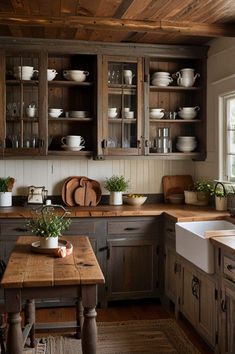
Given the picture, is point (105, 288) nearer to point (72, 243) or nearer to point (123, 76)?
point (72, 243)

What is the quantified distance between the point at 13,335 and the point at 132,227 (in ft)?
6.59

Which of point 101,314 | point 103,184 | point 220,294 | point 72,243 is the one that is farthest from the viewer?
point 103,184

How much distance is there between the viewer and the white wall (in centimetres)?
412

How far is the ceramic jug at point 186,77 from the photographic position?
4.61 meters

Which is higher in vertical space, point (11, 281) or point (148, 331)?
point (11, 281)

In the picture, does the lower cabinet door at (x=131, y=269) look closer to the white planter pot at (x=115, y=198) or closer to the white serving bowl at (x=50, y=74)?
the white planter pot at (x=115, y=198)

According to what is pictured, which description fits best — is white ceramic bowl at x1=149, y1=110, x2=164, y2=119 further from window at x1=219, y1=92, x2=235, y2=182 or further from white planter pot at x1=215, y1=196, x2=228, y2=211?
white planter pot at x1=215, y1=196, x2=228, y2=211

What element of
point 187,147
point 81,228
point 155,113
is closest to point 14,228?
point 81,228

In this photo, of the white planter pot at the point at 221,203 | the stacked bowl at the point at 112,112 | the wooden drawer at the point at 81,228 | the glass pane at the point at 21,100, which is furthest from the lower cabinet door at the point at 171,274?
the glass pane at the point at 21,100

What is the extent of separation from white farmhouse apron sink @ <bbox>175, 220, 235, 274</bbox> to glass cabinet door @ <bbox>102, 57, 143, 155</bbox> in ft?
3.49

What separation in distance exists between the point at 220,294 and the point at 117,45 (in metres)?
2.58

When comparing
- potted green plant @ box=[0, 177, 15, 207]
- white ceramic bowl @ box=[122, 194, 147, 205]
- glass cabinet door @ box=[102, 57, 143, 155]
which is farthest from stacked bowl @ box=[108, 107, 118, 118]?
potted green plant @ box=[0, 177, 15, 207]

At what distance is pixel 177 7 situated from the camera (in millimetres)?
3418

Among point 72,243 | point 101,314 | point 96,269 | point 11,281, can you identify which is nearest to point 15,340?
point 11,281
